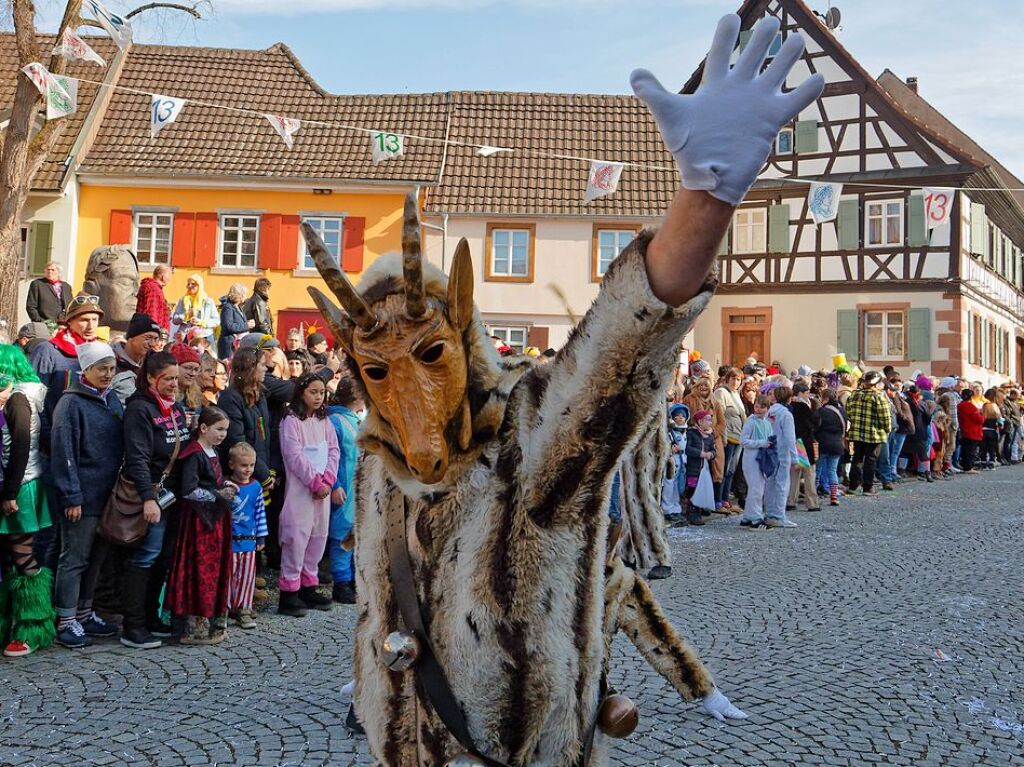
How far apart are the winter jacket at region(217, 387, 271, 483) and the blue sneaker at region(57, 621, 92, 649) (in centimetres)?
137

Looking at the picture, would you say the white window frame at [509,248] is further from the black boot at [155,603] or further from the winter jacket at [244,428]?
the black boot at [155,603]

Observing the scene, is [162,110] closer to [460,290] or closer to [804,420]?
[804,420]

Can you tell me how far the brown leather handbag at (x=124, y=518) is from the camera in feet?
19.4

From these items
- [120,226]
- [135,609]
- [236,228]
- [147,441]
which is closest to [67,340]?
[147,441]

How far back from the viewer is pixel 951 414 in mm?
20250

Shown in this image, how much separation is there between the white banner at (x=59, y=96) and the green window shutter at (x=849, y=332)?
20157 millimetres

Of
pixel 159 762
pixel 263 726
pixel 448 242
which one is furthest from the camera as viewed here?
pixel 448 242

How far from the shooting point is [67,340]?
7531mm

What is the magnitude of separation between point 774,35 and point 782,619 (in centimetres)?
608

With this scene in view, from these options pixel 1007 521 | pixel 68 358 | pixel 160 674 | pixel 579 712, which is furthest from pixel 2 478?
pixel 1007 521

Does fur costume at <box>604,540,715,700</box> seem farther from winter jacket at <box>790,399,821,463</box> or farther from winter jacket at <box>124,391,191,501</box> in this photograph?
winter jacket at <box>790,399,821,463</box>

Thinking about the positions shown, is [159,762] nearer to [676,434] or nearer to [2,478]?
[2,478]

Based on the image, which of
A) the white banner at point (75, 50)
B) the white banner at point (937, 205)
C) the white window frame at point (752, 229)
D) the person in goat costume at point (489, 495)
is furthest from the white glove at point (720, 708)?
the white window frame at point (752, 229)

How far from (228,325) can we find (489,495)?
34.4 ft
